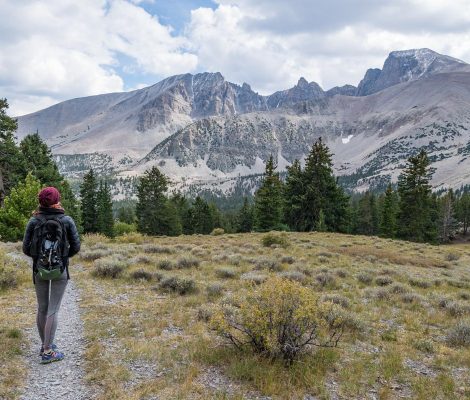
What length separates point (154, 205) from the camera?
60.1 metres

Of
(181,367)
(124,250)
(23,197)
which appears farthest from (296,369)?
(23,197)

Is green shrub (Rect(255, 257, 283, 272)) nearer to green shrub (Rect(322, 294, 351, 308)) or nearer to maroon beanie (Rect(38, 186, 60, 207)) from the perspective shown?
green shrub (Rect(322, 294, 351, 308))

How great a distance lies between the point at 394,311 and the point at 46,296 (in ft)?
33.9

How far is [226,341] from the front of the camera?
26.7ft

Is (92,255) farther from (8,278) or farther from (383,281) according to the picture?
Result: (383,281)

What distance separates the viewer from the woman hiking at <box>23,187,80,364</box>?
22.4 feet

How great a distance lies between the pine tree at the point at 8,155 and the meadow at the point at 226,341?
872 inches

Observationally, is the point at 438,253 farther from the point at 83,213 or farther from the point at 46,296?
the point at 83,213

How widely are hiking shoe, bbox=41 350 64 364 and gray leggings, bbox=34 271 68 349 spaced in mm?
146

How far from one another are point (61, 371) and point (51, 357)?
0.53 metres

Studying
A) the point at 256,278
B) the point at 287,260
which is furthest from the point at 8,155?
the point at 256,278

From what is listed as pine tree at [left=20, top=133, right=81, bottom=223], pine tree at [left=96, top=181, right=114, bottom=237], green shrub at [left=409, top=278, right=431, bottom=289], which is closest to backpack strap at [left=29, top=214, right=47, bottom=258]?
green shrub at [left=409, top=278, right=431, bottom=289]

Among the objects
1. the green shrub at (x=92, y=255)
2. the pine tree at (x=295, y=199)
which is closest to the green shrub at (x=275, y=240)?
the green shrub at (x=92, y=255)

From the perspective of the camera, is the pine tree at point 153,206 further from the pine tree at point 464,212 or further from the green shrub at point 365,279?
the pine tree at point 464,212
